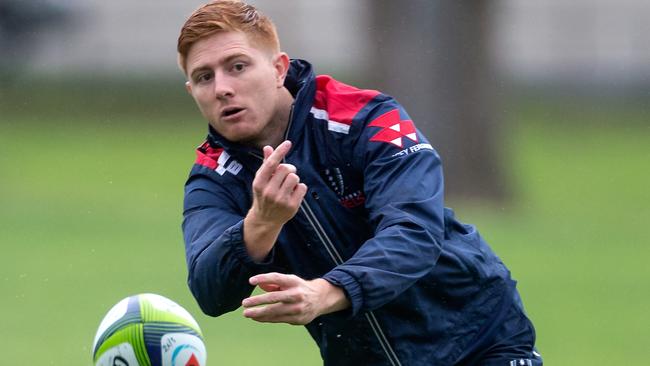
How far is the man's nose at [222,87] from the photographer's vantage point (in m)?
4.81

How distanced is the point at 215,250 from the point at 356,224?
627 millimetres

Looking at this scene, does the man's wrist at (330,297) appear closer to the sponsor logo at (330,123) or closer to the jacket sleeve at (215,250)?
the jacket sleeve at (215,250)

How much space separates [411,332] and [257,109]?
101 centimetres

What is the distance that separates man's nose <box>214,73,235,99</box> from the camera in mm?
4809

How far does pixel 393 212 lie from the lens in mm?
4547

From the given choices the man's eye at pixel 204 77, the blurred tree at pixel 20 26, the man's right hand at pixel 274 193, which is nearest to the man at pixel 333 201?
the man's eye at pixel 204 77

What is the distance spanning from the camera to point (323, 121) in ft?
16.1

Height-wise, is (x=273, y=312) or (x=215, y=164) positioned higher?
(x=215, y=164)

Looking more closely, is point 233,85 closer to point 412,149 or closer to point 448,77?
point 412,149

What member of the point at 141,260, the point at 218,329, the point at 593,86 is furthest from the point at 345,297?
the point at 593,86

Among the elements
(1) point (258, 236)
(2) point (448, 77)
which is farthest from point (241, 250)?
(2) point (448, 77)

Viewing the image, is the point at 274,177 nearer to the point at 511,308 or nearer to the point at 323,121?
the point at 323,121

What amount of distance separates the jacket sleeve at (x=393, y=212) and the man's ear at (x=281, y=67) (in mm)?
435

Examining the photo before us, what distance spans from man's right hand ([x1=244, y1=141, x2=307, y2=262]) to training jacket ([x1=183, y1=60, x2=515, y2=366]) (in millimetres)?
265
